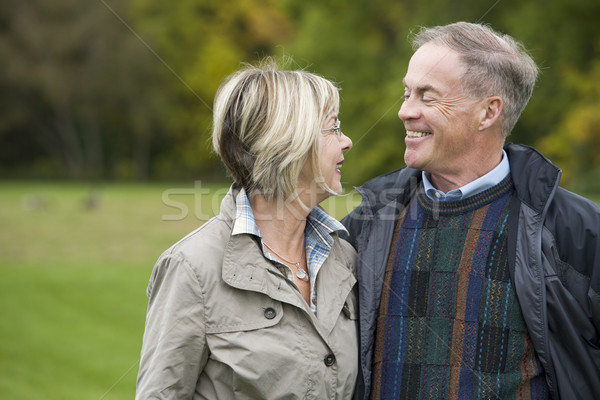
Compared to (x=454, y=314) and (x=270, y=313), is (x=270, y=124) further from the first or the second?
(x=454, y=314)

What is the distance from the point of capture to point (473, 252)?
9.93 ft

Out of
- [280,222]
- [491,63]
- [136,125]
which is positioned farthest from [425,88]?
[136,125]

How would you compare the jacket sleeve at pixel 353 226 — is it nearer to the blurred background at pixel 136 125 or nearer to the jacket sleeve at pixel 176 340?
the blurred background at pixel 136 125

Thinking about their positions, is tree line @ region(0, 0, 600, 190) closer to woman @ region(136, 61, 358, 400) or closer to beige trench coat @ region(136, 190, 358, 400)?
woman @ region(136, 61, 358, 400)

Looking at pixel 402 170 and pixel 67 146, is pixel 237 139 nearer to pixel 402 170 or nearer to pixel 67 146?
pixel 402 170

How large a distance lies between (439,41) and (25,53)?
4436 cm

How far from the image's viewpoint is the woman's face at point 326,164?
2.98m

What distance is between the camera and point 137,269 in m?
13.9

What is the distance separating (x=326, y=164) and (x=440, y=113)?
61 centimetres

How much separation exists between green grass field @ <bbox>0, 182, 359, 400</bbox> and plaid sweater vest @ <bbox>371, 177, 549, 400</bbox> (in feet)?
7.92

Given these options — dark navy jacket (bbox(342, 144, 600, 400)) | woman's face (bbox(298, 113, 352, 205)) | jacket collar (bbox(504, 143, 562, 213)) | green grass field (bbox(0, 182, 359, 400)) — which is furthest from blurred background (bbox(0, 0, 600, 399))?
dark navy jacket (bbox(342, 144, 600, 400))

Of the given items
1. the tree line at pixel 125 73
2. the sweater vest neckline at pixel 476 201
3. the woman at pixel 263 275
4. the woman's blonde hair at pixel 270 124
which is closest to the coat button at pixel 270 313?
the woman at pixel 263 275

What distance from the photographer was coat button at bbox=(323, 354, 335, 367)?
2770 mm

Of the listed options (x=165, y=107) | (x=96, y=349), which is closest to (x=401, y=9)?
(x=165, y=107)
